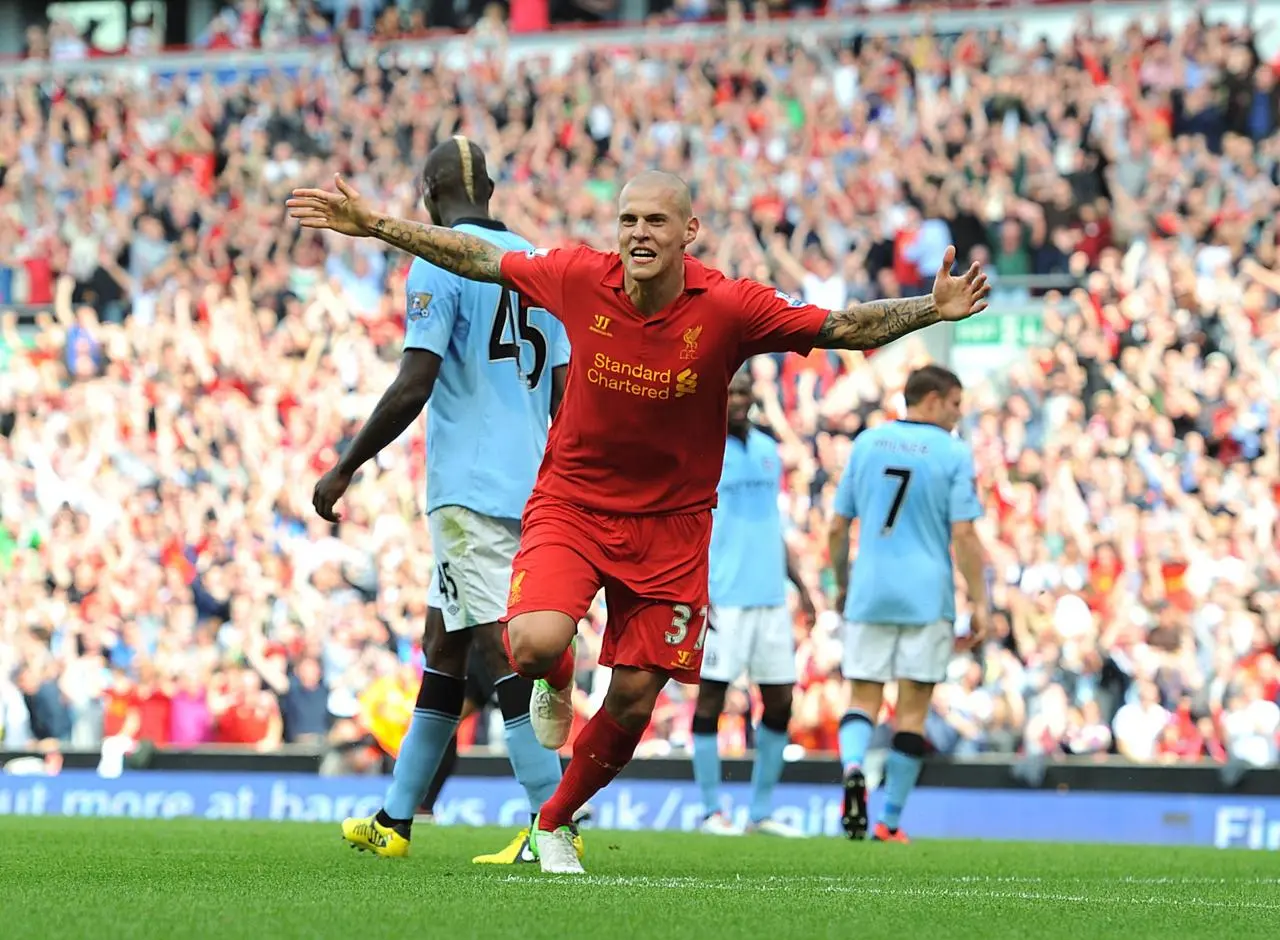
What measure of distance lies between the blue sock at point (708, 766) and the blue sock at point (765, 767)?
257 mm

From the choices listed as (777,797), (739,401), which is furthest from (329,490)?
(777,797)

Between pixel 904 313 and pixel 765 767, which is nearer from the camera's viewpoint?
pixel 904 313

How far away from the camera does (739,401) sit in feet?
40.5

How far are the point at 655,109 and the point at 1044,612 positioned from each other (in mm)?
9865

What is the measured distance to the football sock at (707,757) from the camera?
1258cm

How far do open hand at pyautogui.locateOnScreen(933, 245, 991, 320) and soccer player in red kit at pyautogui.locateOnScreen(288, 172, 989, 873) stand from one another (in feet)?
0.07

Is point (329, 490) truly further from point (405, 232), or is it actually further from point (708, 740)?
point (708, 740)

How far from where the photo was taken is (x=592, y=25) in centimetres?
2862

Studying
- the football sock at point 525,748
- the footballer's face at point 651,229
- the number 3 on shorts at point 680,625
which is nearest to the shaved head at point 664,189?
the footballer's face at point 651,229

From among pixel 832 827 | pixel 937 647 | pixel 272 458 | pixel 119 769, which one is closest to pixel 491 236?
pixel 937 647

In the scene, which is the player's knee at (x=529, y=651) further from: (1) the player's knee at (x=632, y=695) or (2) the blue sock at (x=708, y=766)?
(2) the blue sock at (x=708, y=766)

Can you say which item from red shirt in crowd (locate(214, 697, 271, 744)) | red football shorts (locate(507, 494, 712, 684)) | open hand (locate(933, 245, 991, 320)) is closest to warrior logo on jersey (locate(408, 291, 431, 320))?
red football shorts (locate(507, 494, 712, 684))

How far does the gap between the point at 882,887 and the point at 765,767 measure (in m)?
4.95

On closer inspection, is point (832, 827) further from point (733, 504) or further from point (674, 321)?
point (674, 321)
